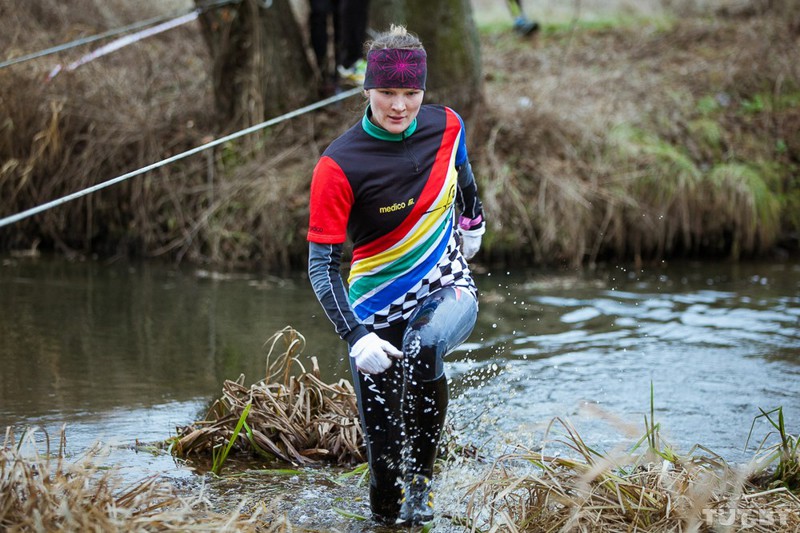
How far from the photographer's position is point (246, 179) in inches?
402

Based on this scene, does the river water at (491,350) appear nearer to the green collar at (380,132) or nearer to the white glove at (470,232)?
the white glove at (470,232)

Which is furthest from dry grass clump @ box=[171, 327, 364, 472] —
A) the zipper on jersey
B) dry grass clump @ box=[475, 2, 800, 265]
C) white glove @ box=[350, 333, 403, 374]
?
dry grass clump @ box=[475, 2, 800, 265]

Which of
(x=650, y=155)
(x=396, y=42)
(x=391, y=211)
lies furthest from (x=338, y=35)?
(x=391, y=211)

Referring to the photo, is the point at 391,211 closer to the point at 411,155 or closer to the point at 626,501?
the point at 411,155

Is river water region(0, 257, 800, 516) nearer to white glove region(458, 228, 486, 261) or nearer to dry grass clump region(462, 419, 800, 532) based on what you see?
dry grass clump region(462, 419, 800, 532)

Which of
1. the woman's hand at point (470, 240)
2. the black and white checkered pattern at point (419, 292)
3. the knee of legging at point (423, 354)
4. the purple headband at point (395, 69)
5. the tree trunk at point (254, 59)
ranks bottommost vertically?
the knee of legging at point (423, 354)

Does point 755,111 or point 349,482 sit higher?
point 755,111

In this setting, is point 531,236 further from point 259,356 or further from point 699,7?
point 699,7

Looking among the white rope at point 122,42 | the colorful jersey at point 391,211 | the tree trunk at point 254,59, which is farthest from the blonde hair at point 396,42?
the white rope at point 122,42

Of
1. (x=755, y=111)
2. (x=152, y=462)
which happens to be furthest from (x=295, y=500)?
(x=755, y=111)

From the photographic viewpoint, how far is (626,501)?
3.78 m

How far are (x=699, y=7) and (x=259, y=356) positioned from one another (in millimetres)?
11388

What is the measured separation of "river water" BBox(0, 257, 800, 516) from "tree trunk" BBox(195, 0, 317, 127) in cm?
192

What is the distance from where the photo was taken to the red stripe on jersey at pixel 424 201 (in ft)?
13.4
